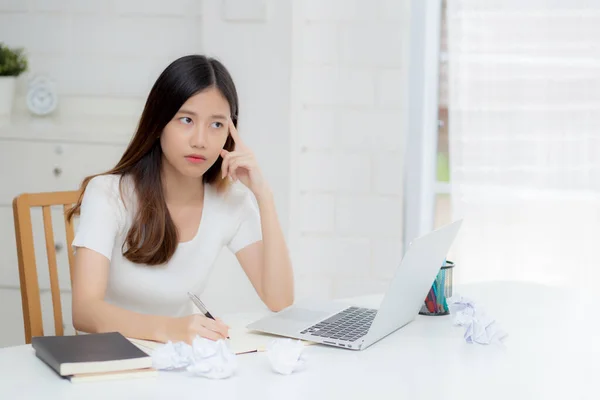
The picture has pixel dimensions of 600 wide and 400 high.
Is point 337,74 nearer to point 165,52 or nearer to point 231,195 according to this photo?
point 165,52

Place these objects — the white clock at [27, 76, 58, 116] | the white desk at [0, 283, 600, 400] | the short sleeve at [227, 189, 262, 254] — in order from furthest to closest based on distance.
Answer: the white clock at [27, 76, 58, 116], the short sleeve at [227, 189, 262, 254], the white desk at [0, 283, 600, 400]

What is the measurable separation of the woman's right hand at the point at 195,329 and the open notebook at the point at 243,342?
24 millimetres

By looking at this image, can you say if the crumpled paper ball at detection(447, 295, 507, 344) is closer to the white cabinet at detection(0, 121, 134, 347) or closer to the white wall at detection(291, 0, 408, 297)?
the white wall at detection(291, 0, 408, 297)

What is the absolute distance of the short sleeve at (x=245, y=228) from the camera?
6.90ft

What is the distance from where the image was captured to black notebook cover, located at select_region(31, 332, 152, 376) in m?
1.31

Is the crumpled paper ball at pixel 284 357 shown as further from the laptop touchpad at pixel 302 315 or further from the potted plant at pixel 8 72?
the potted plant at pixel 8 72

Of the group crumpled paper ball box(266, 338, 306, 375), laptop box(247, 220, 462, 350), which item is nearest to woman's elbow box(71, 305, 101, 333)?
laptop box(247, 220, 462, 350)

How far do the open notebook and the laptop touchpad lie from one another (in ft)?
0.36

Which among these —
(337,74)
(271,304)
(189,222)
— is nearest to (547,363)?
(271,304)

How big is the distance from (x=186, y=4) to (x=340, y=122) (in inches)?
27.6

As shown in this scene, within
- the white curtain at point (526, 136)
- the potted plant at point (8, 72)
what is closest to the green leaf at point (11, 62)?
the potted plant at point (8, 72)

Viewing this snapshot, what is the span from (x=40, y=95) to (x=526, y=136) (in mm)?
1653

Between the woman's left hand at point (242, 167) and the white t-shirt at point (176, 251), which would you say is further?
the woman's left hand at point (242, 167)

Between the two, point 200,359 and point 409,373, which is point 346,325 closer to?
point 409,373
